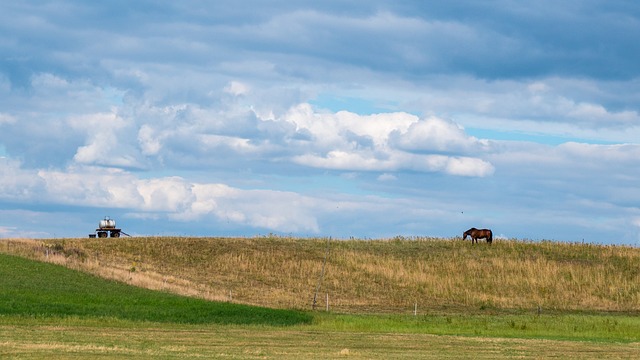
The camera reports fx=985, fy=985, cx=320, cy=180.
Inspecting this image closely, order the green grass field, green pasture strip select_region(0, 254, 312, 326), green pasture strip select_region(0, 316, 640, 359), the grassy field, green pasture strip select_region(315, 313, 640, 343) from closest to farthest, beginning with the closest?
green pasture strip select_region(0, 316, 640, 359) < the green grass field < the grassy field < green pasture strip select_region(315, 313, 640, 343) < green pasture strip select_region(0, 254, 312, 326)

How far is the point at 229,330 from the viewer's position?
47.3 meters

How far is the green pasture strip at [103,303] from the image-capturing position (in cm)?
5291

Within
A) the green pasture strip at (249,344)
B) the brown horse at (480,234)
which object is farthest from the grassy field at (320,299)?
the brown horse at (480,234)

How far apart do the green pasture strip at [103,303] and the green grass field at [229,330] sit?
0.21 ft

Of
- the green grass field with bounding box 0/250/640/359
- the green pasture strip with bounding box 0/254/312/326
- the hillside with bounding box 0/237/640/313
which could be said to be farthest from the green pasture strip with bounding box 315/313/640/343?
the hillside with bounding box 0/237/640/313

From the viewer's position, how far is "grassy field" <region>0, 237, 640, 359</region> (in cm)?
3812

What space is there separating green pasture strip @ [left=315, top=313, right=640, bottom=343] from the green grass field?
0.06 metres

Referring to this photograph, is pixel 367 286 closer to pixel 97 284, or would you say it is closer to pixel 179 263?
pixel 179 263

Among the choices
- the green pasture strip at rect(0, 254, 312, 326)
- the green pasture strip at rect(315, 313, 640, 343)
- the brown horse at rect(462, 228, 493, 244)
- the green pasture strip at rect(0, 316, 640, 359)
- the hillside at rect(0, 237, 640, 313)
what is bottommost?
the green pasture strip at rect(0, 316, 640, 359)

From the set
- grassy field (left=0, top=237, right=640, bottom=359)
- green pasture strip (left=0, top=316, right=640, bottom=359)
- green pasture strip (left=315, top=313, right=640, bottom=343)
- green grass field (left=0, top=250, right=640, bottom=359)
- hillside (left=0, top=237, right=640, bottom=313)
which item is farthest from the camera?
hillside (left=0, top=237, right=640, bottom=313)

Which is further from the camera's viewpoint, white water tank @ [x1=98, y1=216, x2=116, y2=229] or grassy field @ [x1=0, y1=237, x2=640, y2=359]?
white water tank @ [x1=98, y1=216, x2=116, y2=229]

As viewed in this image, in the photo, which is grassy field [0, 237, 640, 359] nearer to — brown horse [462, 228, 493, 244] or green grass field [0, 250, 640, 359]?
green grass field [0, 250, 640, 359]

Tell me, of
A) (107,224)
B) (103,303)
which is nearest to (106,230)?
(107,224)

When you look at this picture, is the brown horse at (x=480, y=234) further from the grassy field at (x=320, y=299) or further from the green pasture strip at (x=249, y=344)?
A: the green pasture strip at (x=249, y=344)
